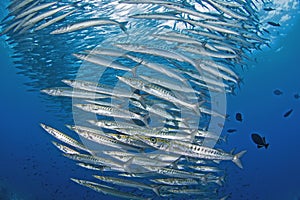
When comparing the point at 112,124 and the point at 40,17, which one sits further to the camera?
the point at 40,17

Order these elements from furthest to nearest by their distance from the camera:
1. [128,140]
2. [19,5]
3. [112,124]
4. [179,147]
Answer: [19,5] → [112,124] → [128,140] → [179,147]

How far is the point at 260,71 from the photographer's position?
35.3 m

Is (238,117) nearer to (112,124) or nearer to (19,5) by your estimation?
(112,124)

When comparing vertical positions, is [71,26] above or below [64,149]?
above

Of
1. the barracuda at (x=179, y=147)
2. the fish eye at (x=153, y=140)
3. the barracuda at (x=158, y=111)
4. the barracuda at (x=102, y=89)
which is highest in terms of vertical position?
the barracuda at (x=102, y=89)

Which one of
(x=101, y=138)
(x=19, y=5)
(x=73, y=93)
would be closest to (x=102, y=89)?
(x=73, y=93)

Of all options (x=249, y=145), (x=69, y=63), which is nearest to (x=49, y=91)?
(x=69, y=63)

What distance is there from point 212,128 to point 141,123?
5.65 ft

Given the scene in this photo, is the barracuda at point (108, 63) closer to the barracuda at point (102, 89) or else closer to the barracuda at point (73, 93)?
the barracuda at point (102, 89)

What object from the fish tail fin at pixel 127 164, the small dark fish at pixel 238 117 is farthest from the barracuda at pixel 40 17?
the small dark fish at pixel 238 117

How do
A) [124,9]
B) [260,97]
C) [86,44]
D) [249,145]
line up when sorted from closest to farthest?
1. [86,44]
2. [124,9]
3. [260,97]
4. [249,145]

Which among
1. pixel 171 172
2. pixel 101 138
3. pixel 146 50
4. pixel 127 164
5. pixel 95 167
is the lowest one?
pixel 95 167

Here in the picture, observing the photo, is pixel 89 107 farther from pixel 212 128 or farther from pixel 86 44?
pixel 86 44

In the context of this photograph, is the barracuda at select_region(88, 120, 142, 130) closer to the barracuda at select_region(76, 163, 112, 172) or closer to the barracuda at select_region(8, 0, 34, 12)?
the barracuda at select_region(76, 163, 112, 172)
